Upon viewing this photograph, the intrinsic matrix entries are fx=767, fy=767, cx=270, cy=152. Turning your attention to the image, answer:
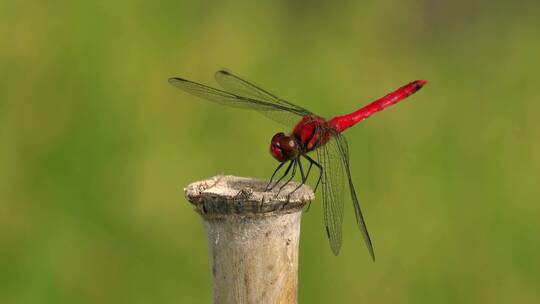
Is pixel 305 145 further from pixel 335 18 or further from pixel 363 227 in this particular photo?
pixel 335 18

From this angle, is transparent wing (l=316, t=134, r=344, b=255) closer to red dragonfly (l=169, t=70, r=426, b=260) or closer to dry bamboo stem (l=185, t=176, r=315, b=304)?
red dragonfly (l=169, t=70, r=426, b=260)

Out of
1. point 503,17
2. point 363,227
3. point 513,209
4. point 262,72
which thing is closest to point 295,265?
point 363,227

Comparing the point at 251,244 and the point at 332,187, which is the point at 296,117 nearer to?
the point at 332,187

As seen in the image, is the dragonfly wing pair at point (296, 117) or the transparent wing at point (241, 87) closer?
the dragonfly wing pair at point (296, 117)

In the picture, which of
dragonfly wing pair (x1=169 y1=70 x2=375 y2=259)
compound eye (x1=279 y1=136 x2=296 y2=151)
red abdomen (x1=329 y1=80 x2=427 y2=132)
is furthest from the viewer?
red abdomen (x1=329 y1=80 x2=427 y2=132)

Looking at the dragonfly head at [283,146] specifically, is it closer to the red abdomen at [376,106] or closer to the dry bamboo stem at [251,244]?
the red abdomen at [376,106]

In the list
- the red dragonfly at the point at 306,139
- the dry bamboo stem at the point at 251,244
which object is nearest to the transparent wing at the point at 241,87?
the red dragonfly at the point at 306,139

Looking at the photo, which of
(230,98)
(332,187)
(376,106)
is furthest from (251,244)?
(376,106)

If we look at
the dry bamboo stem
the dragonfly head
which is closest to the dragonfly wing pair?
the dragonfly head
